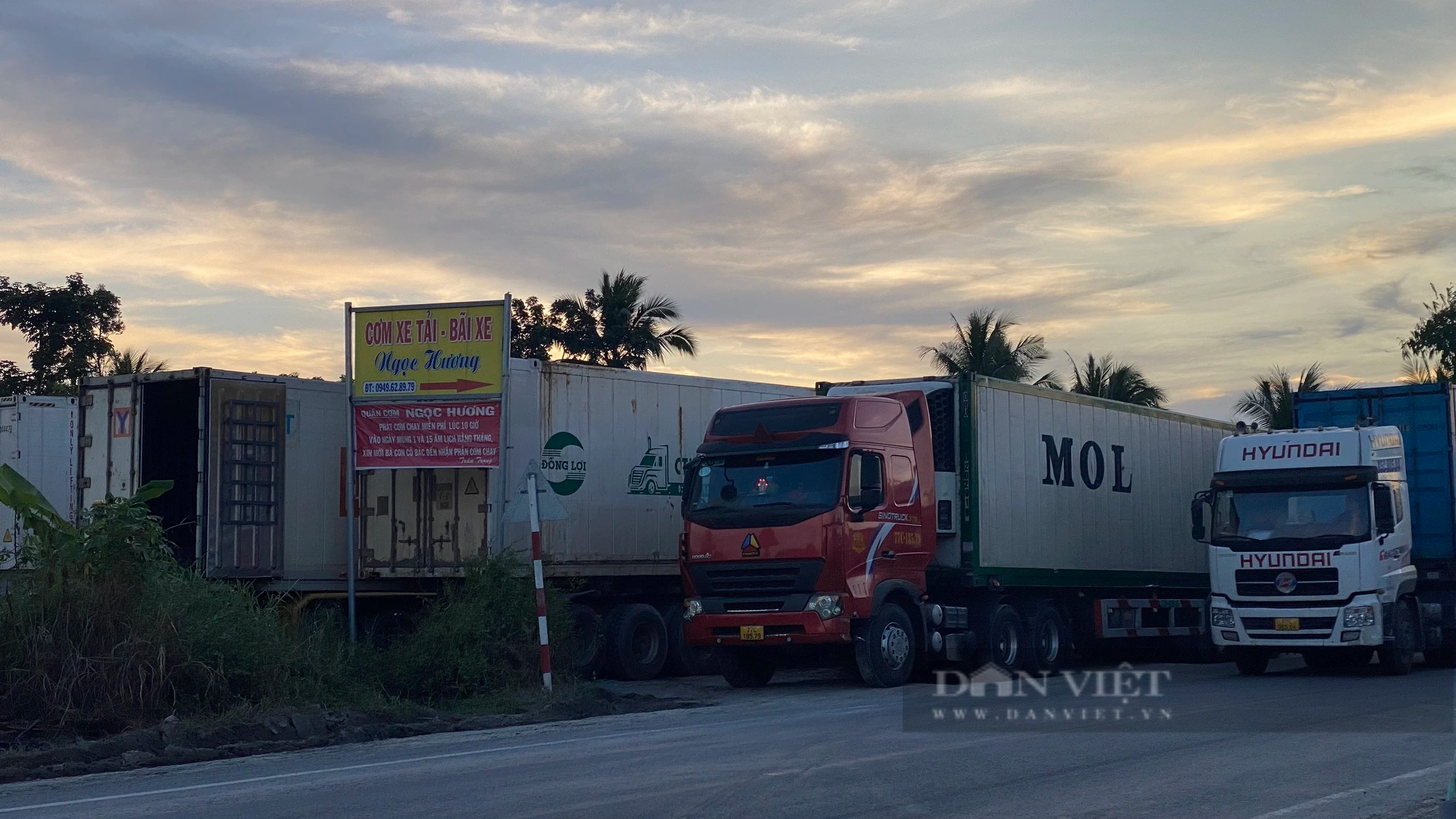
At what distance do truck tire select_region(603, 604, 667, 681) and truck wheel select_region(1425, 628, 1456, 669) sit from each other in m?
10.2

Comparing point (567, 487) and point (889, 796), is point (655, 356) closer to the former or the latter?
point (567, 487)

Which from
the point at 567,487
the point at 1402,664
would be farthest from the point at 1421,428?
the point at 567,487

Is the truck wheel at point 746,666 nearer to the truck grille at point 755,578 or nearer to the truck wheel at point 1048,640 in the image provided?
the truck grille at point 755,578

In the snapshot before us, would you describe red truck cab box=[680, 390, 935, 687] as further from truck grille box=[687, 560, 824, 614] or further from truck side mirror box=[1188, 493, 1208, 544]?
truck side mirror box=[1188, 493, 1208, 544]

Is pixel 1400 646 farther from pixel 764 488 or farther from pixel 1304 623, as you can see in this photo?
pixel 764 488

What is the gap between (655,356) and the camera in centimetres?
3969

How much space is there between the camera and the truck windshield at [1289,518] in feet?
58.9

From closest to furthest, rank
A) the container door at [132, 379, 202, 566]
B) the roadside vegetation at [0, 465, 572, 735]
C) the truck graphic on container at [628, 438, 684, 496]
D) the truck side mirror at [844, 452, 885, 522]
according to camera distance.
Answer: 1. the roadside vegetation at [0, 465, 572, 735]
2. the truck side mirror at [844, 452, 885, 522]
3. the container door at [132, 379, 202, 566]
4. the truck graphic on container at [628, 438, 684, 496]

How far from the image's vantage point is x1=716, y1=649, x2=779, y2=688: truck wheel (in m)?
18.0

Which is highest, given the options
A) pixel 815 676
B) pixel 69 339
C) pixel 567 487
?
pixel 69 339

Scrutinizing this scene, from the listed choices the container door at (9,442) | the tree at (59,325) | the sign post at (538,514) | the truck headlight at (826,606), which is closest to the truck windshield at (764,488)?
the truck headlight at (826,606)

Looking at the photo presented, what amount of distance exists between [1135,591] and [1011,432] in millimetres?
4649

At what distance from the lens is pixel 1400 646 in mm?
18188

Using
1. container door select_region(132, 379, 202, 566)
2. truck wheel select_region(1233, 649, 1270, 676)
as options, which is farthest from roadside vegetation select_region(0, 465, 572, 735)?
truck wheel select_region(1233, 649, 1270, 676)
